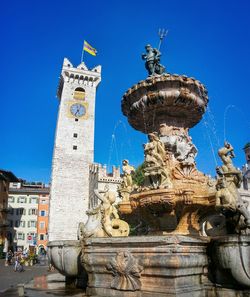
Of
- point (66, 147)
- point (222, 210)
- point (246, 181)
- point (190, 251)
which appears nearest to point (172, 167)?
point (222, 210)

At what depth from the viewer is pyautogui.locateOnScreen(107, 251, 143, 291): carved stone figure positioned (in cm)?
521

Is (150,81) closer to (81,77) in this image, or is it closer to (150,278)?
(150,278)

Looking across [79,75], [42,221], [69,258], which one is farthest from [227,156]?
[42,221]

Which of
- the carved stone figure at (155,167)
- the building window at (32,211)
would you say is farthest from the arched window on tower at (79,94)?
the carved stone figure at (155,167)

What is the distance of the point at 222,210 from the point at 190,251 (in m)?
1.16

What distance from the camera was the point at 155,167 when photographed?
7836mm

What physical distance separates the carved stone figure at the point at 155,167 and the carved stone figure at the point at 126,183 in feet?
4.00

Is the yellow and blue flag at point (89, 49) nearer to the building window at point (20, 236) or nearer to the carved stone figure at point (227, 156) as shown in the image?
the building window at point (20, 236)

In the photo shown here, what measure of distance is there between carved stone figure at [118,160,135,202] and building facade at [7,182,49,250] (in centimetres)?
5246

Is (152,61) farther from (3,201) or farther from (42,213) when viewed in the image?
(42,213)

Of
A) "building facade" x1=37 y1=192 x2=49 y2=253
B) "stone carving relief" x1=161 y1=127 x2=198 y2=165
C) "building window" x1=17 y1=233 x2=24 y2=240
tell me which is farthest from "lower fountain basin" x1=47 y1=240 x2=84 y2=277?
"building window" x1=17 y1=233 x2=24 y2=240

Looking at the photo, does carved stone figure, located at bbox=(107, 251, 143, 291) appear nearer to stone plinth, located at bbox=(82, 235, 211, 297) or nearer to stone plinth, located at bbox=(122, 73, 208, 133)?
stone plinth, located at bbox=(82, 235, 211, 297)

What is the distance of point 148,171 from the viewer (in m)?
7.94

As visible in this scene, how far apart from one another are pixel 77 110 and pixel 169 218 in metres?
47.9
